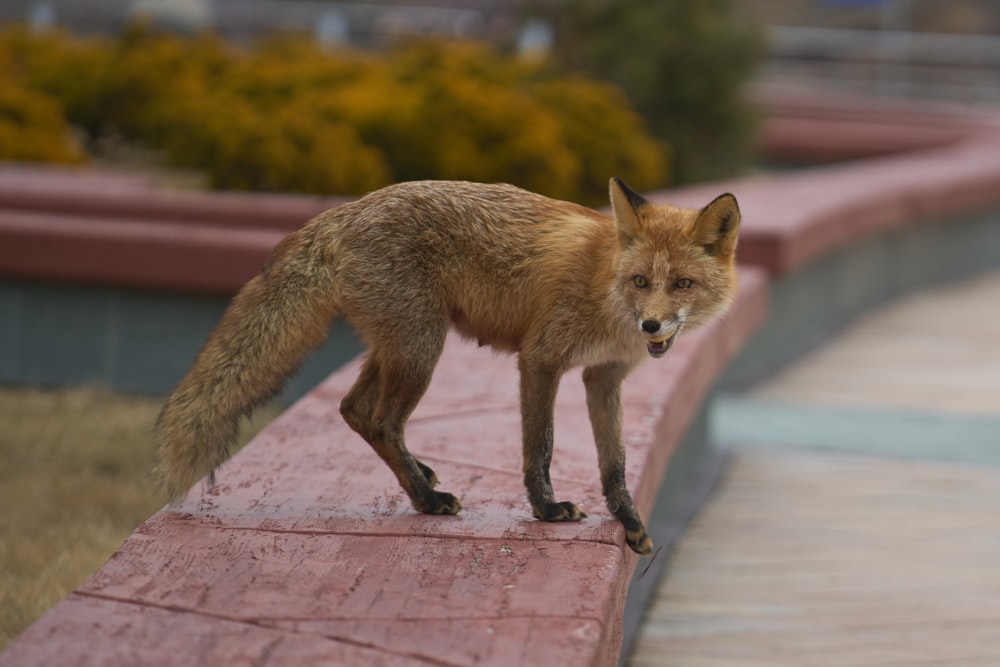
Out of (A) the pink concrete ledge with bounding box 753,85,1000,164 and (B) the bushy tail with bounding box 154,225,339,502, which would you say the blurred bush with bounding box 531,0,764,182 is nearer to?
(A) the pink concrete ledge with bounding box 753,85,1000,164

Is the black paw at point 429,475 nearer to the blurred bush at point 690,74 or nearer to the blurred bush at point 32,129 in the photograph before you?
the blurred bush at point 32,129

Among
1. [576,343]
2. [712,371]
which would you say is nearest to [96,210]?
[712,371]

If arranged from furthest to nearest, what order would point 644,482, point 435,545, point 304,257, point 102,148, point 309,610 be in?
point 102,148
point 644,482
point 304,257
point 435,545
point 309,610

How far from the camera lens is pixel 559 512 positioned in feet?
11.0

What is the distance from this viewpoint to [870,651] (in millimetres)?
3955

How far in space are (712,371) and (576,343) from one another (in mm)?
2370

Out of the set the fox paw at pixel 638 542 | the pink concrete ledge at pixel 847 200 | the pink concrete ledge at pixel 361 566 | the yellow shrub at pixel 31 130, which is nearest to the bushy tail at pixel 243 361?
the pink concrete ledge at pixel 361 566

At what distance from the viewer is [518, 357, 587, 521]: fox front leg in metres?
3.30

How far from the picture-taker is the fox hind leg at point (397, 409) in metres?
3.29

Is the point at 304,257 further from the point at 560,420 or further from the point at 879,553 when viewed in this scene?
the point at 879,553

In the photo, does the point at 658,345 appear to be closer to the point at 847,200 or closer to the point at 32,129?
the point at 847,200

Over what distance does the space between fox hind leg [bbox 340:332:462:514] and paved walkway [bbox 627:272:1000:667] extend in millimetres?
973

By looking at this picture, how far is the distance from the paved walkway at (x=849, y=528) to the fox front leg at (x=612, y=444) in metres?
0.69

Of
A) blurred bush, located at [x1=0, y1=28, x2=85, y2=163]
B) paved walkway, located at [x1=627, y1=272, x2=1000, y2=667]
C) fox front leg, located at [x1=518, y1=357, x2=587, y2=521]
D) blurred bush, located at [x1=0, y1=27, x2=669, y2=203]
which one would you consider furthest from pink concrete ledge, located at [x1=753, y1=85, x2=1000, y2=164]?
fox front leg, located at [x1=518, y1=357, x2=587, y2=521]
